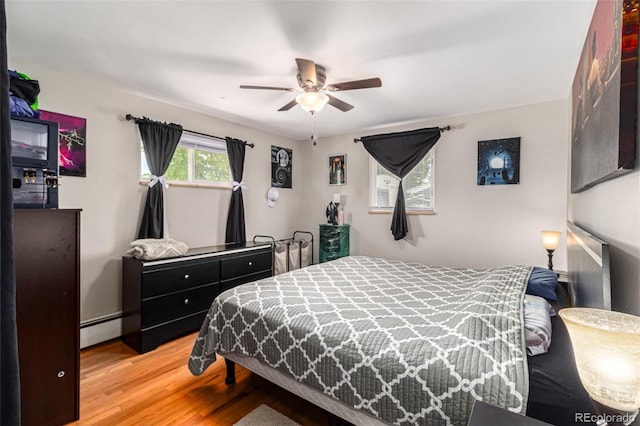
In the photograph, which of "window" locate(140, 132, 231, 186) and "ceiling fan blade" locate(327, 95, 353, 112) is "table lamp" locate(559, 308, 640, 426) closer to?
"ceiling fan blade" locate(327, 95, 353, 112)

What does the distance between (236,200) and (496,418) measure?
3676mm

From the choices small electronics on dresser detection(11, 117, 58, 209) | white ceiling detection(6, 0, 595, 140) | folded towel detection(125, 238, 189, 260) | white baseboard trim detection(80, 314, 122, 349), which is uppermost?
white ceiling detection(6, 0, 595, 140)

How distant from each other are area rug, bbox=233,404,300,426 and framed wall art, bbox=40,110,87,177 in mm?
2596

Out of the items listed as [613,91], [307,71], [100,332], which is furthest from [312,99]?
[100,332]

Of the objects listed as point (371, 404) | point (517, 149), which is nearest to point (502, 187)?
point (517, 149)

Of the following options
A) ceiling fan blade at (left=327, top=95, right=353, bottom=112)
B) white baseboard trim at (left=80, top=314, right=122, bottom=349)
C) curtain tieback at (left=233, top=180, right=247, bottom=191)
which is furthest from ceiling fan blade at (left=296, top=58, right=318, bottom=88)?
white baseboard trim at (left=80, top=314, right=122, bottom=349)

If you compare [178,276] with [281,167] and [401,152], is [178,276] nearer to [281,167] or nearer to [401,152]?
[281,167]

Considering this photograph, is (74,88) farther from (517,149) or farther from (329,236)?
(517,149)

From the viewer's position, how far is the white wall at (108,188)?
2672 mm

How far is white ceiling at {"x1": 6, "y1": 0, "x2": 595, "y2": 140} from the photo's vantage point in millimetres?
1753

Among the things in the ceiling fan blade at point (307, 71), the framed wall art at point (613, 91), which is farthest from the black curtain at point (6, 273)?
the framed wall art at point (613, 91)

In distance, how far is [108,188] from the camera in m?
2.93

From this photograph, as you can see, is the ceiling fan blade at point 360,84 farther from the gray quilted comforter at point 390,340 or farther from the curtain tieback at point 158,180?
the curtain tieback at point 158,180

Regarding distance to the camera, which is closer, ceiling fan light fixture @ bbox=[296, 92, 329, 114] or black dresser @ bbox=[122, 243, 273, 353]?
ceiling fan light fixture @ bbox=[296, 92, 329, 114]
